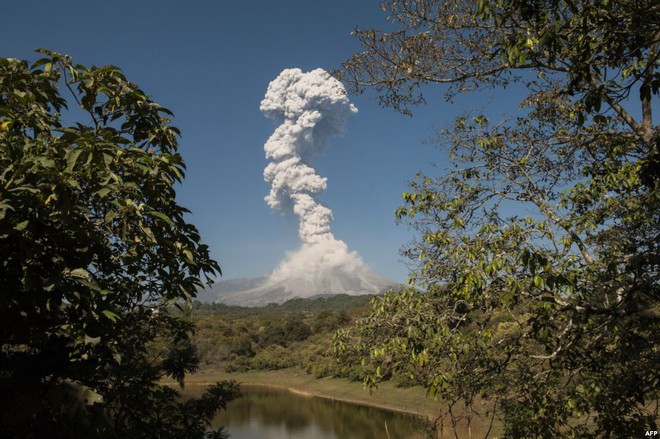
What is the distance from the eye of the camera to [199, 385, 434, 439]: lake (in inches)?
1091

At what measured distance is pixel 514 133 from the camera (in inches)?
299

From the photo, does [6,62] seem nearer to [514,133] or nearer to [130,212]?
[130,212]

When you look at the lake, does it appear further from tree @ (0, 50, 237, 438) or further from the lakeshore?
tree @ (0, 50, 237, 438)

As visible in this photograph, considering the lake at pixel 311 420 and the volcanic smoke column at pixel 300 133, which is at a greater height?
the volcanic smoke column at pixel 300 133

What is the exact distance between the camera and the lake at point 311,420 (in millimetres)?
27719

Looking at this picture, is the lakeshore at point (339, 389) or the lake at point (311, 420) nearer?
the lake at point (311, 420)

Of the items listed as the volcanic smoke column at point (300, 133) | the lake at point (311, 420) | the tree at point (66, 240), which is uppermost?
the volcanic smoke column at point (300, 133)

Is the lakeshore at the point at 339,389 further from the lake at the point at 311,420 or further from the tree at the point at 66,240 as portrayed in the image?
the tree at the point at 66,240

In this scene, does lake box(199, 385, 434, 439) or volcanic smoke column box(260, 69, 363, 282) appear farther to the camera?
volcanic smoke column box(260, 69, 363, 282)

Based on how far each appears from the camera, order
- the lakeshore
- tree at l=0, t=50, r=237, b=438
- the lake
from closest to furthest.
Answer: tree at l=0, t=50, r=237, b=438, the lake, the lakeshore

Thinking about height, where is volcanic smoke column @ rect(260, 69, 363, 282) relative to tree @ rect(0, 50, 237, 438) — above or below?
above

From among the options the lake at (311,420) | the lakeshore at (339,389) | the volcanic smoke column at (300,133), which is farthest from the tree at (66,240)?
the volcanic smoke column at (300,133)

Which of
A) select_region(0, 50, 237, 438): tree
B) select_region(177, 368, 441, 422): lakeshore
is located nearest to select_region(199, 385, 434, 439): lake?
select_region(177, 368, 441, 422): lakeshore

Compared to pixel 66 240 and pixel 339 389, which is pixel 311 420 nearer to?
pixel 339 389
